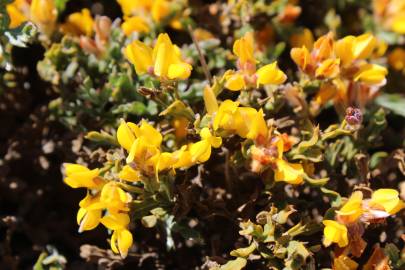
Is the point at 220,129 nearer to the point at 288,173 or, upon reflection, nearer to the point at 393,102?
the point at 288,173

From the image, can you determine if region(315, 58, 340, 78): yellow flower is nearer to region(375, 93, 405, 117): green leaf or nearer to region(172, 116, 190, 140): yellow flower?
region(172, 116, 190, 140): yellow flower

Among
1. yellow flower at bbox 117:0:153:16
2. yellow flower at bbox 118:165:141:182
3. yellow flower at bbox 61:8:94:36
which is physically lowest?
yellow flower at bbox 118:165:141:182

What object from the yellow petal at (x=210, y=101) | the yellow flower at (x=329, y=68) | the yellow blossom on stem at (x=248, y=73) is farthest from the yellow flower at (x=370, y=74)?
the yellow petal at (x=210, y=101)

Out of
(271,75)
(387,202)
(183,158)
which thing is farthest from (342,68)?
(183,158)

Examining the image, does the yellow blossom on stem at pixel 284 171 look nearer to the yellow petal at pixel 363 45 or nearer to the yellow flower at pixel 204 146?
the yellow flower at pixel 204 146

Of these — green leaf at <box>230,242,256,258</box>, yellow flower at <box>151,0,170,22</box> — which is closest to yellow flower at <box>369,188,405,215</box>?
green leaf at <box>230,242,256,258</box>

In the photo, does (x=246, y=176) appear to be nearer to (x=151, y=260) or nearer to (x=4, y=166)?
(x=151, y=260)
